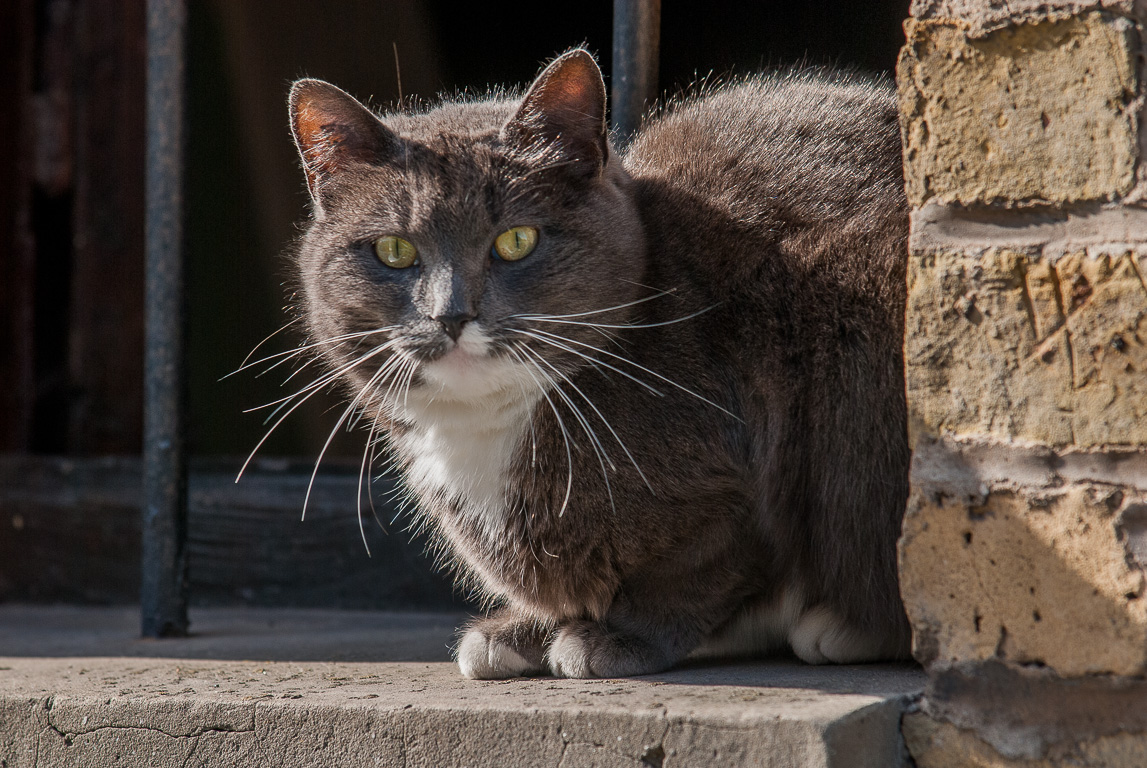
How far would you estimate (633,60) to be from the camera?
6.85ft

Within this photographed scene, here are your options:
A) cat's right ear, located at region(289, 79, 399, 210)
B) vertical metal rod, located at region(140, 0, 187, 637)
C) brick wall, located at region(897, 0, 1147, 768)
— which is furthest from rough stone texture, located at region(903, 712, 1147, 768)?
vertical metal rod, located at region(140, 0, 187, 637)

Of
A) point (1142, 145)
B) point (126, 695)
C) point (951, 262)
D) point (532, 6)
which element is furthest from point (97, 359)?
point (1142, 145)

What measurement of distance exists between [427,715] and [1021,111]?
1.03 meters

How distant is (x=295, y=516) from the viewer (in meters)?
2.87

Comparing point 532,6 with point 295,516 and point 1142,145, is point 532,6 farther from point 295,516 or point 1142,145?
point 1142,145

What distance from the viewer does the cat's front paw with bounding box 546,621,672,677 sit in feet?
5.36

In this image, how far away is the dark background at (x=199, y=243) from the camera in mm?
2924

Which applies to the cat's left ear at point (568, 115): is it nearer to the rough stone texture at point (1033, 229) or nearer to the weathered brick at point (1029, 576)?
the rough stone texture at point (1033, 229)

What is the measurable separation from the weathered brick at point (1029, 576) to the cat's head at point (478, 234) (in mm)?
628

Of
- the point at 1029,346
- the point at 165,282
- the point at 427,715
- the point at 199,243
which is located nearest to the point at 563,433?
the point at 427,715

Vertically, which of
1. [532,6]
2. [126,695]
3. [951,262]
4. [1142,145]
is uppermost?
[532,6]

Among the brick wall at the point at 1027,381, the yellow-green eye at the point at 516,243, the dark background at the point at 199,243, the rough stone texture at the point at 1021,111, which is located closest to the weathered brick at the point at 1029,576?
the brick wall at the point at 1027,381

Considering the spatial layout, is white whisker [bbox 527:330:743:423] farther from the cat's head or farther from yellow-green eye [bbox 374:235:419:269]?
yellow-green eye [bbox 374:235:419:269]

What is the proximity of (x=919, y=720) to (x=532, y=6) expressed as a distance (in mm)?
2361
